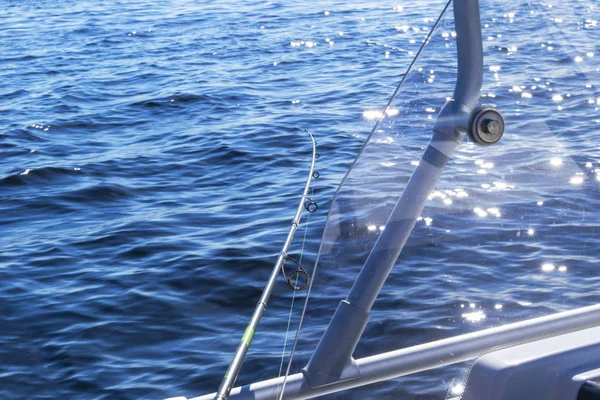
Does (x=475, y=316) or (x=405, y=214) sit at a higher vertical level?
(x=405, y=214)

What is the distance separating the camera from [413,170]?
192 centimetres

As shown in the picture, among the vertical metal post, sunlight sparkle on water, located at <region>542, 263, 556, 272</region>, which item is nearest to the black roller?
the vertical metal post

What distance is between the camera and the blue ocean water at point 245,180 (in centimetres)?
197

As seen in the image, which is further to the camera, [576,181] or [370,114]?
[370,114]

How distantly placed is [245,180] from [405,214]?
7127mm

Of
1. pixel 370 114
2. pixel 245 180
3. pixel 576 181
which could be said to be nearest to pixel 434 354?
pixel 576 181

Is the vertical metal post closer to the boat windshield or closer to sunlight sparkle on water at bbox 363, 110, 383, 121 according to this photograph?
the boat windshield

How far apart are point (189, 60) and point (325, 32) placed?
3179 millimetres

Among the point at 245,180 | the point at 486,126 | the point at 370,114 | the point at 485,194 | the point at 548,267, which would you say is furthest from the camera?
the point at 370,114

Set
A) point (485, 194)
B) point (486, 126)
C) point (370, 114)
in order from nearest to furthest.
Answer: point (486, 126) → point (485, 194) → point (370, 114)

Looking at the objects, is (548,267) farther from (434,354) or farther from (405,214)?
(405,214)

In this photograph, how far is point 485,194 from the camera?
1979 millimetres

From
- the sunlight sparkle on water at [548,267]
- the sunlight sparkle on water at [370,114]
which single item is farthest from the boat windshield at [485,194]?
the sunlight sparkle on water at [370,114]

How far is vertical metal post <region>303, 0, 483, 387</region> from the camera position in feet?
6.15
